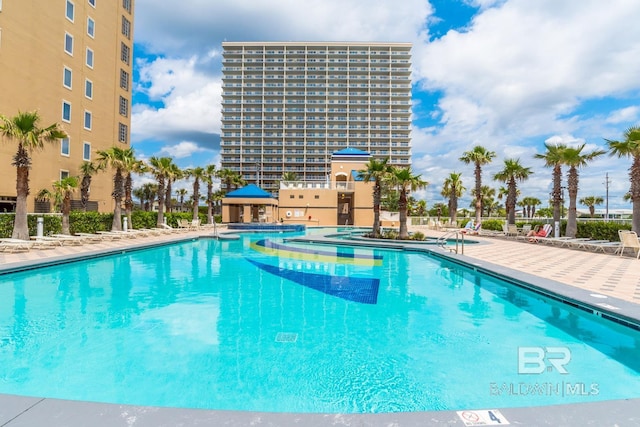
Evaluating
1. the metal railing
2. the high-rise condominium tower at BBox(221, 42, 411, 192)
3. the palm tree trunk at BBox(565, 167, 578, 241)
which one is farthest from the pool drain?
the high-rise condominium tower at BBox(221, 42, 411, 192)

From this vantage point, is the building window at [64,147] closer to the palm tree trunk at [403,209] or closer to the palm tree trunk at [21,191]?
the palm tree trunk at [21,191]

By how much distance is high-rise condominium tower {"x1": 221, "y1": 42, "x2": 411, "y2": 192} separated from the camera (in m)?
75.6

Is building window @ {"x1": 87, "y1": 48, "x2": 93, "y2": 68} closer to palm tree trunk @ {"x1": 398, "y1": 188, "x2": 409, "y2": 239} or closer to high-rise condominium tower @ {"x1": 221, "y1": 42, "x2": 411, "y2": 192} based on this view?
palm tree trunk @ {"x1": 398, "y1": 188, "x2": 409, "y2": 239}

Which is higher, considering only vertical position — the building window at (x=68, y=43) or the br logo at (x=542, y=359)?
the building window at (x=68, y=43)

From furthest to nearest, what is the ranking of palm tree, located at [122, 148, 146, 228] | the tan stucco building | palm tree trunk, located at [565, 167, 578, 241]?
the tan stucco building
palm tree, located at [122, 148, 146, 228]
palm tree trunk, located at [565, 167, 578, 241]

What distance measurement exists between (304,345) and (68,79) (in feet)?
81.2

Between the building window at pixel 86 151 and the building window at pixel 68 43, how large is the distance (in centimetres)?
549

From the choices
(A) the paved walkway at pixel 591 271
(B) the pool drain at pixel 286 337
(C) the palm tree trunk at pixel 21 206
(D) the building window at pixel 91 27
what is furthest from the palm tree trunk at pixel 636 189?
(D) the building window at pixel 91 27

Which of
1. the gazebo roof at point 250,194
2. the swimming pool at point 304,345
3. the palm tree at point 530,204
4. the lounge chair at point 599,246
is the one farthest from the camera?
the palm tree at point 530,204

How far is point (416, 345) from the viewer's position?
Answer: 464 cm

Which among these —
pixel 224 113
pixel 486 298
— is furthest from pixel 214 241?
pixel 224 113

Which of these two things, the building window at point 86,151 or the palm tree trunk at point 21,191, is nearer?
the palm tree trunk at point 21,191

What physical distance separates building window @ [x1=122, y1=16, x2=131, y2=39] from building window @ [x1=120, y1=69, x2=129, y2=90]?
9.34ft

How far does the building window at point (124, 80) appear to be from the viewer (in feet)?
88.1
